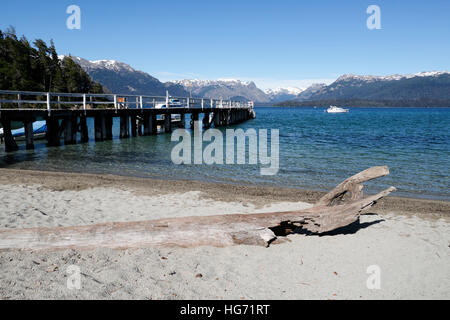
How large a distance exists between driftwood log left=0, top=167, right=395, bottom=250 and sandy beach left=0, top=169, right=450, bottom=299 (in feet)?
0.47

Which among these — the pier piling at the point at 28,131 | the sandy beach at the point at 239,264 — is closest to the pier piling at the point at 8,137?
the pier piling at the point at 28,131

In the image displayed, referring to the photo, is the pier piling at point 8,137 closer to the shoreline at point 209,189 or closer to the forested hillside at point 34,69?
the shoreline at point 209,189

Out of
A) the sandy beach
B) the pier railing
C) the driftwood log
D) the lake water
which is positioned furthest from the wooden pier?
the driftwood log

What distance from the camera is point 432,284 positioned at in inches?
185

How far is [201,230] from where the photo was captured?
5672 millimetres

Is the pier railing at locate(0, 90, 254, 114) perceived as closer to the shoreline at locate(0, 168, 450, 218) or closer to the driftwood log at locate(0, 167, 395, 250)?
the shoreline at locate(0, 168, 450, 218)

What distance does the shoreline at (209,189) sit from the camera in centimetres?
916

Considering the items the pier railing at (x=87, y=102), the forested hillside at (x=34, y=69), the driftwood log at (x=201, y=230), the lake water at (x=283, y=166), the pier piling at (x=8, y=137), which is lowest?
the lake water at (x=283, y=166)

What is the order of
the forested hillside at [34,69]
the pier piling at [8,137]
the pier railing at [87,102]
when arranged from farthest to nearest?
1. the forested hillside at [34,69]
2. the pier railing at [87,102]
3. the pier piling at [8,137]

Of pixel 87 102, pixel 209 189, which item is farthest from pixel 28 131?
pixel 209 189

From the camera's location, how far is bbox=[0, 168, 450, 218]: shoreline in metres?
9.16

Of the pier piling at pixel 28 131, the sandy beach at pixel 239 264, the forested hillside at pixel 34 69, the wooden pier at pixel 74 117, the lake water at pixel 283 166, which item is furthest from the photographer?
the forested hillside at pixel 34 69

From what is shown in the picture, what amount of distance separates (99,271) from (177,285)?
3.71ft

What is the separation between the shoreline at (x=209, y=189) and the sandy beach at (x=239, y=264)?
2.23 feet
